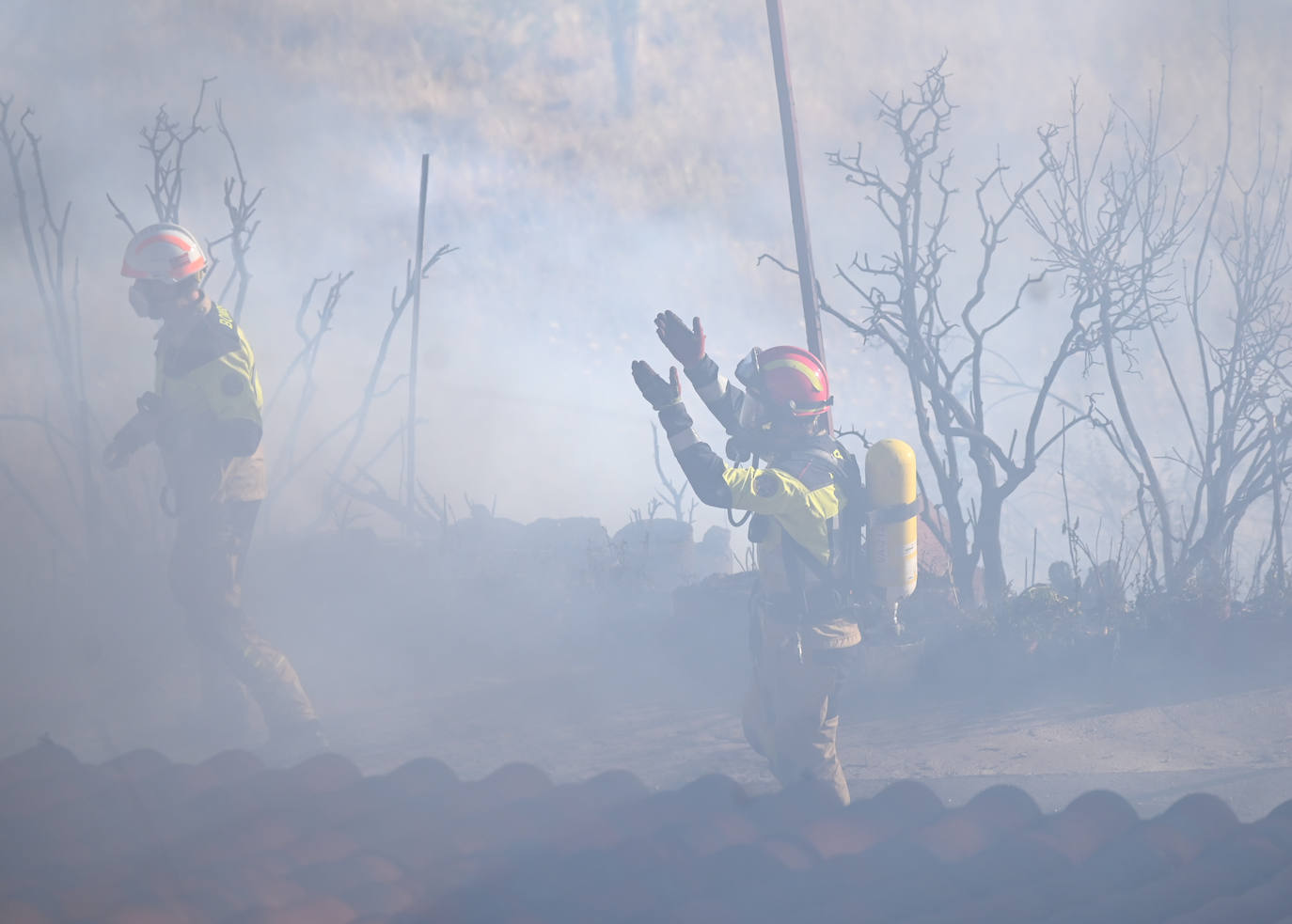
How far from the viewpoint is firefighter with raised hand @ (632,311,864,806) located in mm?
3650

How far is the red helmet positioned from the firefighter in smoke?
261 cm

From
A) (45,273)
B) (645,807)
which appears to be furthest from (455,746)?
(45,273)

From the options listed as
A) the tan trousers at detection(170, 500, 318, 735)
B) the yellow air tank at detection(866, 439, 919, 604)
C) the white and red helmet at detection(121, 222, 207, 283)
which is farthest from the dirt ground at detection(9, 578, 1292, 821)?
the white and red helmet at detection(121, 222, 207, 283)

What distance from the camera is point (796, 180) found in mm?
6078

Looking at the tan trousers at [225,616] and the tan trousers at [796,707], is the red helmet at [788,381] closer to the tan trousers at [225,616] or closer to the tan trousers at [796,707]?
the tan trousers at [796,707]

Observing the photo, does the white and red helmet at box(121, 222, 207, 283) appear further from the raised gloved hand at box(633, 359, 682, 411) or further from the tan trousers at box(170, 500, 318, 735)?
the raised gloved hand at box(633, 359, 682, 411)

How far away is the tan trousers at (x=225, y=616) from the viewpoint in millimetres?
5008

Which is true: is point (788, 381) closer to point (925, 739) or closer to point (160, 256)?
point (925, 739)

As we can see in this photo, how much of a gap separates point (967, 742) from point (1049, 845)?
A: 13.7 feet

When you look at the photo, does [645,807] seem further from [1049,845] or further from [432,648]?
[432,648]

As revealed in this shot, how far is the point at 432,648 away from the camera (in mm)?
7656

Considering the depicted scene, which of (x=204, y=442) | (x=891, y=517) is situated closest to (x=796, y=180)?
(x=891, y=517)

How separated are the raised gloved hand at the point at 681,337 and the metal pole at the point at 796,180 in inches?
96.2

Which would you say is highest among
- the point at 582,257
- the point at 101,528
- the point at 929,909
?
the point at 582,257
